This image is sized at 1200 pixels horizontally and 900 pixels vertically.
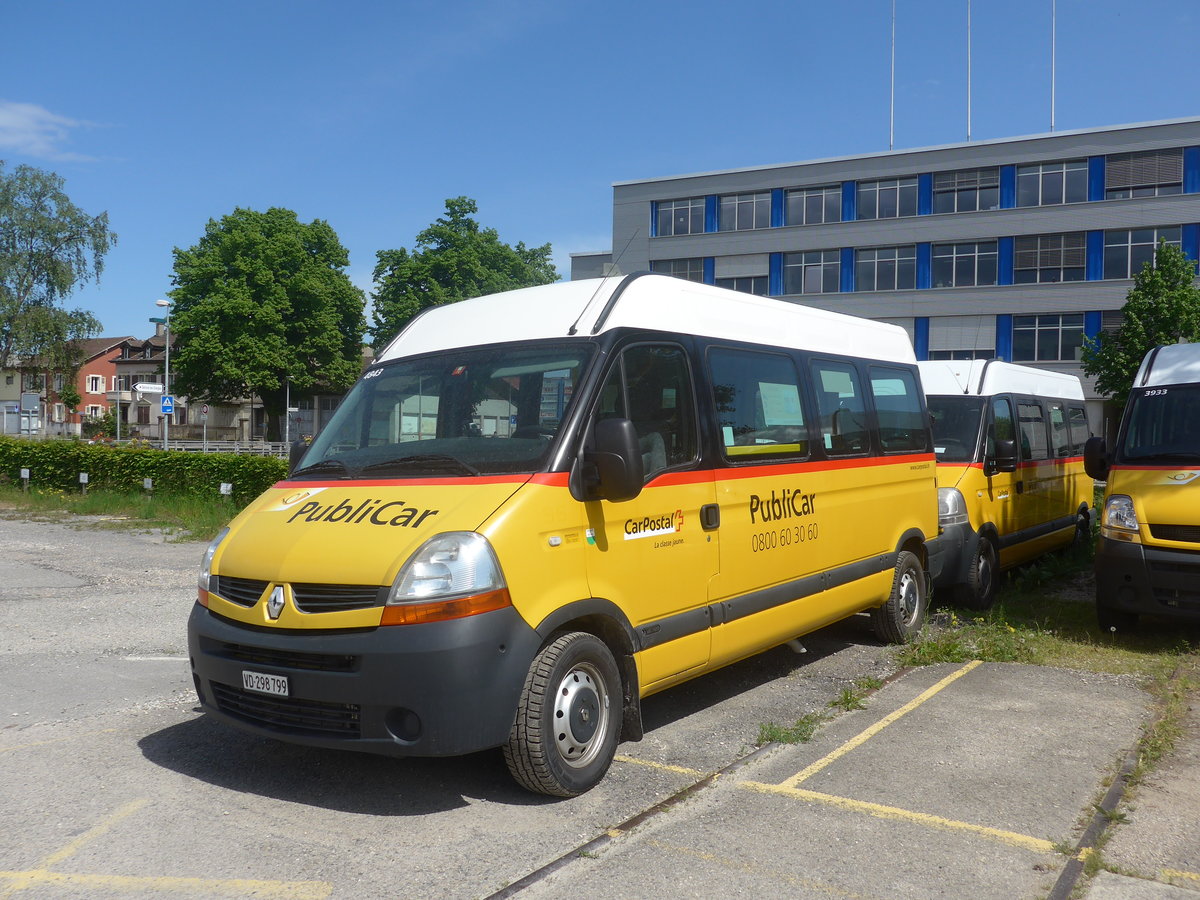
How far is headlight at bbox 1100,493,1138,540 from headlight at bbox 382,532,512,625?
5966 mm

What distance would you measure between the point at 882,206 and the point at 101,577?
41730mm

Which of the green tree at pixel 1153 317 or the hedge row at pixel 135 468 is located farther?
the green tree at pixel 1153 317

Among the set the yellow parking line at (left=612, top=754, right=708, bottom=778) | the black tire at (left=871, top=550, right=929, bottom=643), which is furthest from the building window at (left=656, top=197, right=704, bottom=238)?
the yellow parking line at (left=612, top=754, right=708, bottom=778)

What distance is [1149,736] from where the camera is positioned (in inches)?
229

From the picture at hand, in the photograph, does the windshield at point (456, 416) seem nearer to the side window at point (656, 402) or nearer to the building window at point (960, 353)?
the side window at point (656, 402)

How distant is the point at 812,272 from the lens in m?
49.2

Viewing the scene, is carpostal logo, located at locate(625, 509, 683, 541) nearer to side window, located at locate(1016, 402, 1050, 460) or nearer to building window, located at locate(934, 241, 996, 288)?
side window, located at locate(1016, 402, 1050, 460)

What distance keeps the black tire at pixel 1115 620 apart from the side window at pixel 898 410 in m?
1.96

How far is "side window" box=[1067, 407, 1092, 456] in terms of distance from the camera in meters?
13.8

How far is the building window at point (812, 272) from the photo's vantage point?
48.8m

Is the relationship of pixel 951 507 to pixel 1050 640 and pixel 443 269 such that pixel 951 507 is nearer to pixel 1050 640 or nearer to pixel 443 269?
pixel 1050 640

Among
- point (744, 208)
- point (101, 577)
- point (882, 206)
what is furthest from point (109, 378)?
point (101, 577)

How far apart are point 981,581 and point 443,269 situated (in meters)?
46.6

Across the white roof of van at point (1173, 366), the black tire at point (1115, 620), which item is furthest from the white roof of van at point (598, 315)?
the white roof of van at point (1173, 366)
